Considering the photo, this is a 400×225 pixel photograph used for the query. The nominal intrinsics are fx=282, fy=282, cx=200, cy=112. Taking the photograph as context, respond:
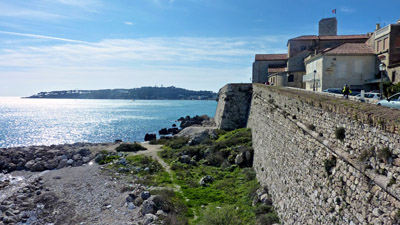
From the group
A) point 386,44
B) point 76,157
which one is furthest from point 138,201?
point 386,44

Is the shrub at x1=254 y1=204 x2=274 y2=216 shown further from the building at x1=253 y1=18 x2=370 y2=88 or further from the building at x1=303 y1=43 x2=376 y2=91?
the building at x1=253 y1=18 x2=370 y2=88

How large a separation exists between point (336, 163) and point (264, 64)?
36232mm

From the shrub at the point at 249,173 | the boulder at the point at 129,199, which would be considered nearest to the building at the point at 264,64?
the shrub at the point at 249,173

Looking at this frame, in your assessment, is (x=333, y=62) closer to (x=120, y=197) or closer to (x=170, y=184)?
(x=170, y=184)

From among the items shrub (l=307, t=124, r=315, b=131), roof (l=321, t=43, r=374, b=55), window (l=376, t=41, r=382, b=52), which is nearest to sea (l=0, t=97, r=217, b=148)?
roof (l=321, t=43, r=374, b=55)

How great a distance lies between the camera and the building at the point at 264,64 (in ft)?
136

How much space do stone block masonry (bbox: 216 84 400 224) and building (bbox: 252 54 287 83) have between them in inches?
1170

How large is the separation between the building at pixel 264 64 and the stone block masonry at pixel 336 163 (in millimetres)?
29716

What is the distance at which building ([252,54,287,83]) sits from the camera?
41.5m

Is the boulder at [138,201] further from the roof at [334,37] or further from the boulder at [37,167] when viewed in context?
the roof at [334,37]

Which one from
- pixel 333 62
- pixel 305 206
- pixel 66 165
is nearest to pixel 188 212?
pixel 305 206

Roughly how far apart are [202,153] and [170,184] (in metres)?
6.22

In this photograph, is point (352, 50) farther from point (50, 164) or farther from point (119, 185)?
point (50, 164)

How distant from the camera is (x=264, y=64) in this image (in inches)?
1651
